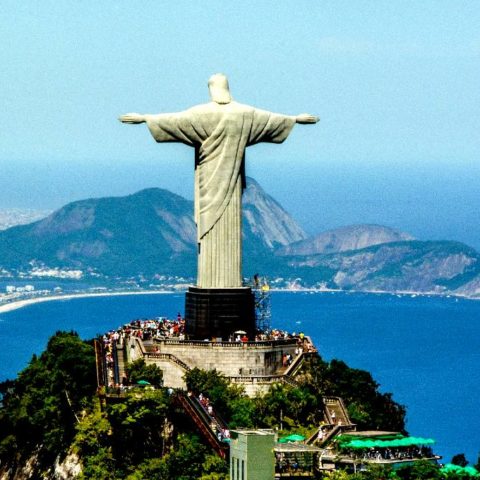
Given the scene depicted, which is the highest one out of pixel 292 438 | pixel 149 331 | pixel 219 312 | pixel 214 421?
pixel 149 331

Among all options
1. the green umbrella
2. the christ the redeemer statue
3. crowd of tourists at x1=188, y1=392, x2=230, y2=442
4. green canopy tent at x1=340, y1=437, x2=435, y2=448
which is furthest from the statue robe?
green canopy tent at x1=340, y1=437, x2=435, y2=448

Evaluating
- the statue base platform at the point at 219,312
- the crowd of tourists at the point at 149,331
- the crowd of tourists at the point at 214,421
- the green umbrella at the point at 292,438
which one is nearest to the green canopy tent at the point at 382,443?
the green umbrella at the point at 292,438

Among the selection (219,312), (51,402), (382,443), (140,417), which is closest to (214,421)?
(140,417)

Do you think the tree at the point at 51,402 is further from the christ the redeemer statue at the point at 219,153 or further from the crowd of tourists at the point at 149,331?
the christ the redeemer statue at the point at 219,153

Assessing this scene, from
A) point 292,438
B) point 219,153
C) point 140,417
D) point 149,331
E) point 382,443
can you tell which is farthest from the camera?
point 149,331

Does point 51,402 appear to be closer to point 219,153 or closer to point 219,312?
point 219,312

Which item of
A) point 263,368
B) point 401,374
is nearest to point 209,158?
point 263,368

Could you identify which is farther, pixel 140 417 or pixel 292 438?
pixel 140 417
